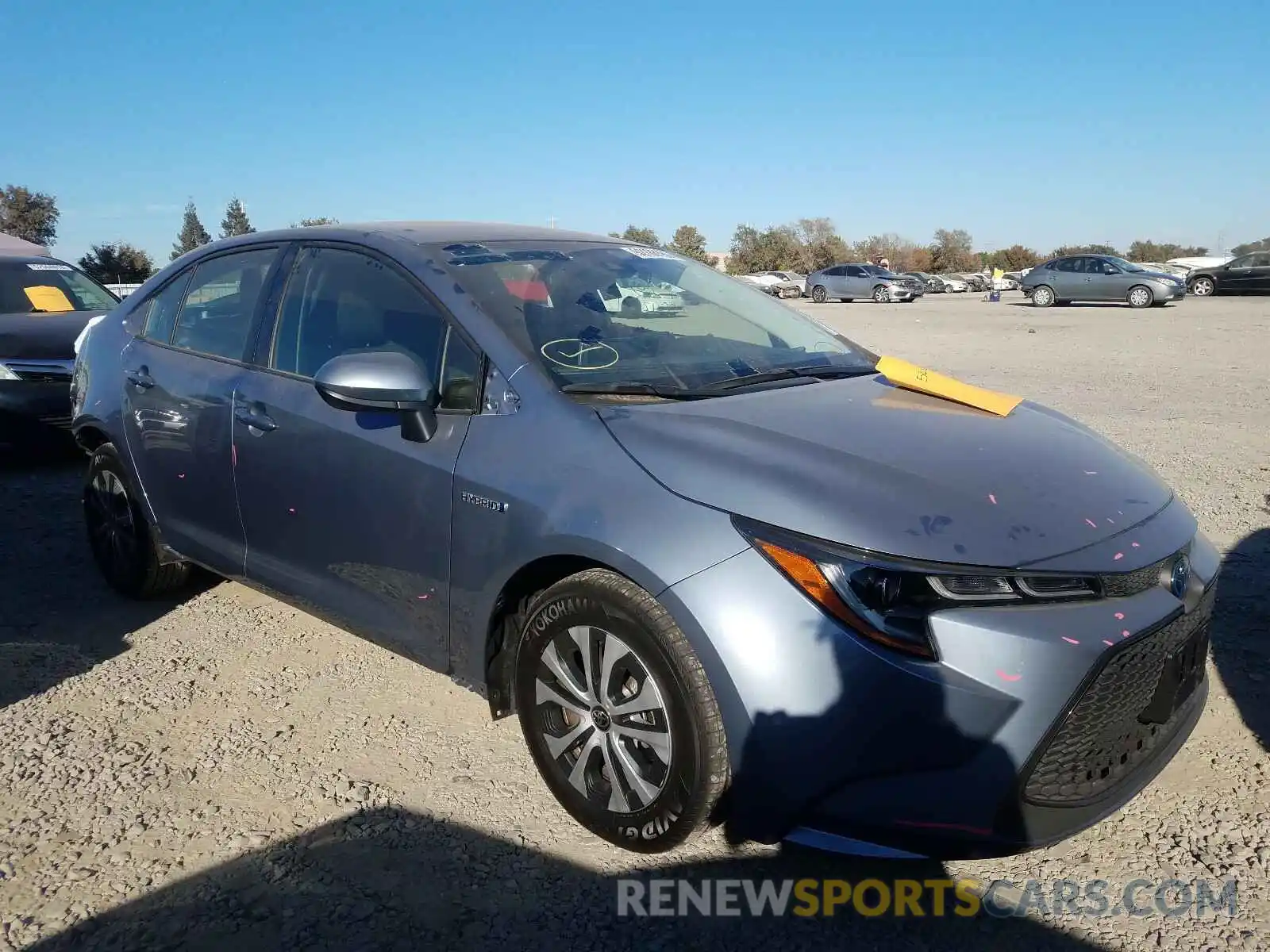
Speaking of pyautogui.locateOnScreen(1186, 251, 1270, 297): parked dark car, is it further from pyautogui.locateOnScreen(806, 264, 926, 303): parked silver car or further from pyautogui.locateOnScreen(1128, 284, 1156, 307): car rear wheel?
pyautogui.locateOnScreen(806, 264, 926, 303): parked silver car

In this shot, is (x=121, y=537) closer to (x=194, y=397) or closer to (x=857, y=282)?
(x=194, y=397)

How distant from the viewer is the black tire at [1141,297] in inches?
1019

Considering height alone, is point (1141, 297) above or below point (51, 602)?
above

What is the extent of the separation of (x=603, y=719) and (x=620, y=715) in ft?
0.23

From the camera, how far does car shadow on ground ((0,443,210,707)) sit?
12.5 ft

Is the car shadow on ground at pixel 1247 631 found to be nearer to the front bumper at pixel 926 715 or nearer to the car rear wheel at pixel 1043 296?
the front bumper at pixel 926 715

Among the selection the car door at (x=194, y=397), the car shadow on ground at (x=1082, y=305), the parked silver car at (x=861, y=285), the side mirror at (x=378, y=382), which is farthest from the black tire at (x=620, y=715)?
the parked silver car at (x=861, y=285)

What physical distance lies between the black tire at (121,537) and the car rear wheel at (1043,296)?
28.2 metres

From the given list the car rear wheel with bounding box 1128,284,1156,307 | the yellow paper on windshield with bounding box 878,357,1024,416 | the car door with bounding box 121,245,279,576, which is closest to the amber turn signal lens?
the yellow paper on windshield with bounding box 878,357,1024,416

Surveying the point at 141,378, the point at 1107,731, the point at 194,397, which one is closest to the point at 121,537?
the point at 141,378

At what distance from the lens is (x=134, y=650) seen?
396cm

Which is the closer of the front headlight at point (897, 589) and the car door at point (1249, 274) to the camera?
the front headlight at point (897, 589)

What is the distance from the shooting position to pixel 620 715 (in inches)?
97.8

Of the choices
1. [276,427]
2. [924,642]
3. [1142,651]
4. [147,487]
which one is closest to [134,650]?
[147,487]
